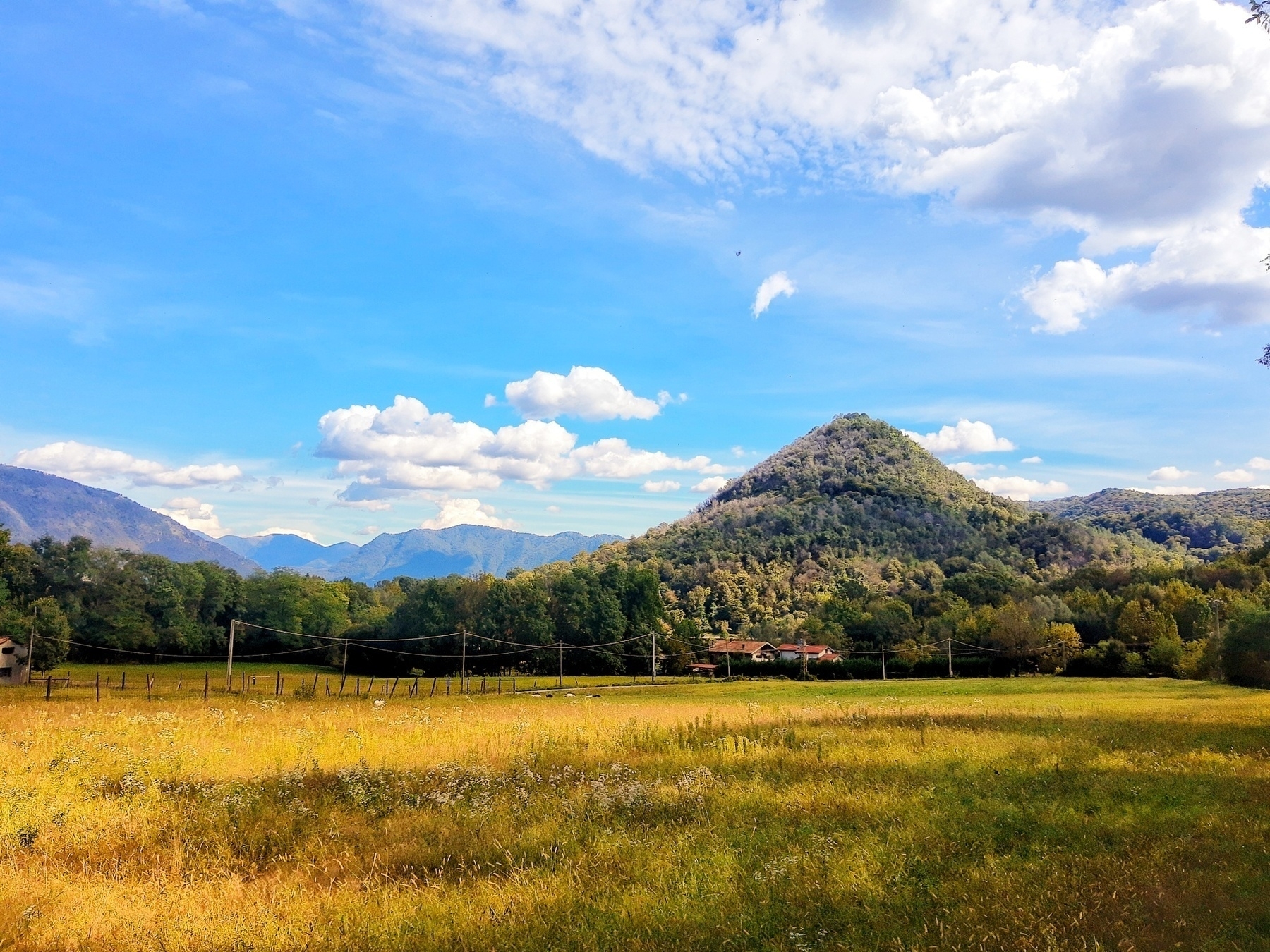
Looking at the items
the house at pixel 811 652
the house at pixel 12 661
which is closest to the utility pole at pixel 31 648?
the house at pixel 12 661

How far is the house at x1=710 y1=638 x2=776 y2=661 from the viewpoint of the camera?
11162 centimetres

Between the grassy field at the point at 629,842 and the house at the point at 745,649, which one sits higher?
the grassy field at the point at 629,842

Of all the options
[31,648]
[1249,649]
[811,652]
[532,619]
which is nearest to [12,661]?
[31,648]

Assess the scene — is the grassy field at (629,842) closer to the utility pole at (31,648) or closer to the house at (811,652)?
the utility pole at (31,648)

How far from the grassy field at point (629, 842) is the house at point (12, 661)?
72.0 m

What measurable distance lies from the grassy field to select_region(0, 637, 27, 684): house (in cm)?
7196

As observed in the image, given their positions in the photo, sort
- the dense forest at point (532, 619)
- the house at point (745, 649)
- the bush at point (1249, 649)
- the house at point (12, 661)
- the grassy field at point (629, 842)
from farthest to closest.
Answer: the house at point (745, 649)
the dense forest at point (532, 619)
the house at point (12, 661)
the bush at point (1249, 649)
the grassy field at point (629, 842)

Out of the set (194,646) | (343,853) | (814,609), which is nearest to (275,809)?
(343,853)

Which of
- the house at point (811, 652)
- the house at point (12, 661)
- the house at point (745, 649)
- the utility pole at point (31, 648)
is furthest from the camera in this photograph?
the house at point (745, 649)

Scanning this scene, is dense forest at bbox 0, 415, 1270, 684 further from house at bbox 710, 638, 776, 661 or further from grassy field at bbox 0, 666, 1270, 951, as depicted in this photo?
grassy field at bbox 0, 666, 1270, 951

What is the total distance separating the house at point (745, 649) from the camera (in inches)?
4395

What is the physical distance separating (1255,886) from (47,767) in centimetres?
1708

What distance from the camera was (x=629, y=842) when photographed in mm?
9047

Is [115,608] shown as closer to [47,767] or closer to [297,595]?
[297,595]
